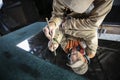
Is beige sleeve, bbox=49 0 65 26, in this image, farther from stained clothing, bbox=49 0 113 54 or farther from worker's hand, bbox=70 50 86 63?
worker's hand, bbox=70 50 86 63

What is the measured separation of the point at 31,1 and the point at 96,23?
1.48 meters

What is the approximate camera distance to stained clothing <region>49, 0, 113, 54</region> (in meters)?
0.53

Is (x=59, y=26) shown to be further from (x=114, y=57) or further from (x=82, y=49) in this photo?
(x=114, y=57)

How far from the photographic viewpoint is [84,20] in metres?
0.56

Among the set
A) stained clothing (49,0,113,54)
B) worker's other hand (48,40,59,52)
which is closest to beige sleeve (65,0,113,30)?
stained clothing (49,0,113,54)

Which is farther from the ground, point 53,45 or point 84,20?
point 84,20

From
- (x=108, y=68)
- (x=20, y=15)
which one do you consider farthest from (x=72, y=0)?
(x=20, y=15)

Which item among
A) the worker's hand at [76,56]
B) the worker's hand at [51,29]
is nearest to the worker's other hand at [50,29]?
the worker's hand at [51,29]

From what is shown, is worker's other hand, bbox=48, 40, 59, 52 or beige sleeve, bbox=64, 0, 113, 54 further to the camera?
worker's other hand, bbox=48, 40, 59, 52

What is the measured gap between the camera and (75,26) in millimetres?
580

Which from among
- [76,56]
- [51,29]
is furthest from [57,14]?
[76,56]

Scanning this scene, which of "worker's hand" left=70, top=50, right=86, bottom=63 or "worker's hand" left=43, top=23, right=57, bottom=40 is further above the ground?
"worker's hand" left=43, top=23, right=57, bottom=40

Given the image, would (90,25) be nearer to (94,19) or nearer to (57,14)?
(94,19)

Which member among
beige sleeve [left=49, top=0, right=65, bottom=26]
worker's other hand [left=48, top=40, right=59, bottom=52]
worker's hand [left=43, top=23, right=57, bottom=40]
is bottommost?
worker's other hand [left=48, top=40, right=59, bottom=52]
